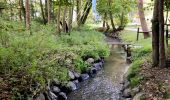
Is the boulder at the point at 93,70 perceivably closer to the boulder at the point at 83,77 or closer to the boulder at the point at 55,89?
the boulder at the point at 83,77

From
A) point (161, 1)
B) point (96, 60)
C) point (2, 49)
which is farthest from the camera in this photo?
point (96, 60)

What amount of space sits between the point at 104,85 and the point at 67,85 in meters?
1.82

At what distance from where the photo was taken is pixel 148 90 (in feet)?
26.3

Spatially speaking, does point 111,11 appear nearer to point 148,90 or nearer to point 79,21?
point 79,21

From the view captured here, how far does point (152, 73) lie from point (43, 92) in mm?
3643

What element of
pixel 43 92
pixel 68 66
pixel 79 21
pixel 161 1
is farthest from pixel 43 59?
pixel 79 21

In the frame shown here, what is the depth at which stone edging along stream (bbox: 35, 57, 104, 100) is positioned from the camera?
855 centimetres

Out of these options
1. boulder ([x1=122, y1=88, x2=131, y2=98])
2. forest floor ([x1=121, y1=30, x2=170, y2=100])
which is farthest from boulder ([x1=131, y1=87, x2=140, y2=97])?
boulder ([x1=122, y1=88, x2=131, y2=98])

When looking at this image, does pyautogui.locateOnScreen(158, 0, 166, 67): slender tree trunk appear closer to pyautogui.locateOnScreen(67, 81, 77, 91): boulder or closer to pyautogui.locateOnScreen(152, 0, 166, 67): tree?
pyautogui.locateOnScreen(152, 0, 166, 67): tree

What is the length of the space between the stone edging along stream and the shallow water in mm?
216

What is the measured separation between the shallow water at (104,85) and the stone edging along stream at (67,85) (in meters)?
0.22

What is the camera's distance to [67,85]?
10.3m

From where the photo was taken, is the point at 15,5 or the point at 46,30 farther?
the point at 15,5

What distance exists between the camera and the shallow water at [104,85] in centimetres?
999
